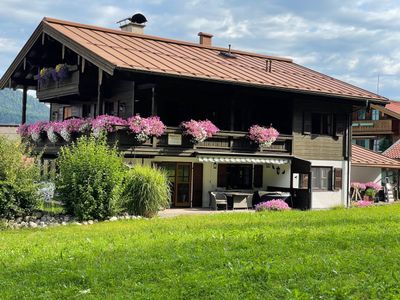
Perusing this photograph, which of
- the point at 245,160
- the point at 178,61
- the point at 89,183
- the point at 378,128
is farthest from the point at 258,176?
the point at 378,128

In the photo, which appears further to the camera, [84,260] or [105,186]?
[105,186]

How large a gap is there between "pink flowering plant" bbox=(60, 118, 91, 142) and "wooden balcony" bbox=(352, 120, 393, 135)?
3234 centimetres

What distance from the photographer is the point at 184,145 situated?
71.8 feet

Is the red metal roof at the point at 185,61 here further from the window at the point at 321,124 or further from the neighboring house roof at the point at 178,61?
the window at the point at 321,124

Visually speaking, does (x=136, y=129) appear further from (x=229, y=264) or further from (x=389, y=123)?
(x=389, y=123)

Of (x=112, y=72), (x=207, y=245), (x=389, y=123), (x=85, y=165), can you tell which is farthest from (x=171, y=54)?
(x=389, y=123)

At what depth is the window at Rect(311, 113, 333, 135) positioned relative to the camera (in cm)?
2700

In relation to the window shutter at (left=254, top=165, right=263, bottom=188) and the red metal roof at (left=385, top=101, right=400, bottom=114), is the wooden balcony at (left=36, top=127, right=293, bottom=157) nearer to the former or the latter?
the window shutter at (left=254, top=165, right=263, bottom=188)

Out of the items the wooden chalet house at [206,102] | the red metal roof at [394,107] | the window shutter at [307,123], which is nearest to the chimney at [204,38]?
the wooden chalet house at [206,102]

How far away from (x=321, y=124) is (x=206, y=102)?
6236 mm

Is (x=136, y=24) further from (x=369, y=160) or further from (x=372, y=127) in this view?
(x=372, y=127)

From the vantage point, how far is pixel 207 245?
10.1 metres

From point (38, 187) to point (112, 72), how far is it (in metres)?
5.31

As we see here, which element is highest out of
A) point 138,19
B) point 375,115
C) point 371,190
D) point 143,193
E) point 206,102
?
point 138,19
